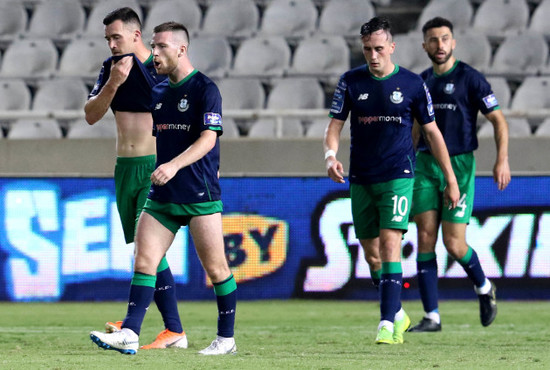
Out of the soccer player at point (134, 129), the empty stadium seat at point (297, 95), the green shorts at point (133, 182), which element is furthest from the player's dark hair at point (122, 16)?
the empty stadium seat at point (297, 95)

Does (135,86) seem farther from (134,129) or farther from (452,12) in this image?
(452,12)

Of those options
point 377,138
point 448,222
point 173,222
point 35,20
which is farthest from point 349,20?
point 173,222

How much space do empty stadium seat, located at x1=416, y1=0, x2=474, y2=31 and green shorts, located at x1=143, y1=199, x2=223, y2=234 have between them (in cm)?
911

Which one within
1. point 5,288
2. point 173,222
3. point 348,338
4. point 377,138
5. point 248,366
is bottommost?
point 5,288

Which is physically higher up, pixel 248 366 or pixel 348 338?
pixel 248 366

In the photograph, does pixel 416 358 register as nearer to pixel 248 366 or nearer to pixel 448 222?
pixel 248 366

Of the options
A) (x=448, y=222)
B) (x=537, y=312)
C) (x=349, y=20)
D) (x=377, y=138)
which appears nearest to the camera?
(x=377, y=138)

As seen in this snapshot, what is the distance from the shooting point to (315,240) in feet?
32.4

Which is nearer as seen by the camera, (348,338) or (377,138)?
(377,138)

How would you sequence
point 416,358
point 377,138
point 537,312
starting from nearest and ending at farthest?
point 416,358 < point 377,138 < point 537,312

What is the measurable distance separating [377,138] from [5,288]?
486 centimetres

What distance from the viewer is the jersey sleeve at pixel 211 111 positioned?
513 cm

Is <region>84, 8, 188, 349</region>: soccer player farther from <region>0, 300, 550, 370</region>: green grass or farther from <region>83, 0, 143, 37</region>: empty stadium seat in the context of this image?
<region>83, 0, 143, 37</region>: empty stadium seat

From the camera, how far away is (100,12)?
1458 centimetres
